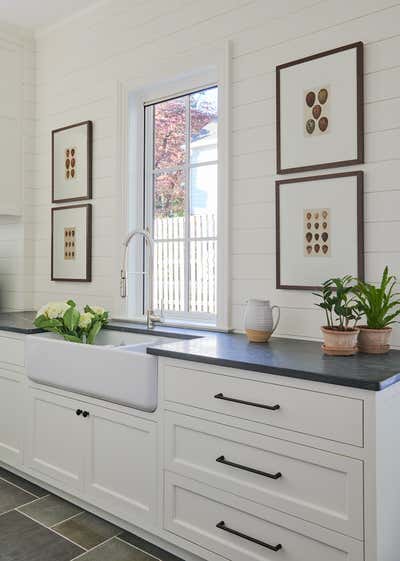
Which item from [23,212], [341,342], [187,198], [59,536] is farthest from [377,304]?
[23,212]

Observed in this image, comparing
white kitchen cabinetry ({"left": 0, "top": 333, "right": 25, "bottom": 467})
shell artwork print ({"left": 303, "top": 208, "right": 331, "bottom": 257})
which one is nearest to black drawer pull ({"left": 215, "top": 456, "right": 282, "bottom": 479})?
shell artwork print ({"left": 303, "top": 208, "right": 331, "bottom": 257})

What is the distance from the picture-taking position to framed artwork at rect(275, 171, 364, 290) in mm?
2211

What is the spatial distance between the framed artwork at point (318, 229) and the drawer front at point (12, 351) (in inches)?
54.3

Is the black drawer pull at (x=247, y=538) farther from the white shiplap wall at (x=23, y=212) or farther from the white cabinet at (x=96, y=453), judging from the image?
the white shiplap wall at (x=23, y=212)

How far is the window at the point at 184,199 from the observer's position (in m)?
2.89

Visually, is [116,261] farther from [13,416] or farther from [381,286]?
[381,286]

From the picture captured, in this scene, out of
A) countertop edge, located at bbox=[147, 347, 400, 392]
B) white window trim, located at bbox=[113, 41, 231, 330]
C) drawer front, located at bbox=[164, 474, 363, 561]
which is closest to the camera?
countertop edge, located at bbox=[147, 347, 400, 392]

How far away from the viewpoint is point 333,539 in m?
1.60

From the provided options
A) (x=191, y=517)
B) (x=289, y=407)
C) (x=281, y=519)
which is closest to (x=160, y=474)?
(x=191, y=517)

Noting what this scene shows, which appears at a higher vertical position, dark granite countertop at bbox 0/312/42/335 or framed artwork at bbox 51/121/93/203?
framed artwork at bbox 51/121/93/203

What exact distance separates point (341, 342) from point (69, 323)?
141 cm

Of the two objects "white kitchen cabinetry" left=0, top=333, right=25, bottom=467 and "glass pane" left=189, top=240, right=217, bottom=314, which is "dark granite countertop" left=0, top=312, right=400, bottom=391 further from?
"white kitchen cabinetry" left=0, top=333, right=25, bottom=467

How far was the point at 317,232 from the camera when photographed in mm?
2334

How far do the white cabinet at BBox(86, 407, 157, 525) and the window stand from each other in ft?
2.50
